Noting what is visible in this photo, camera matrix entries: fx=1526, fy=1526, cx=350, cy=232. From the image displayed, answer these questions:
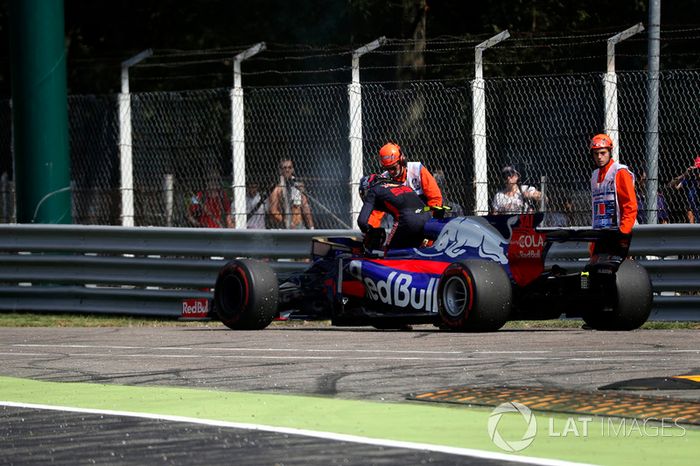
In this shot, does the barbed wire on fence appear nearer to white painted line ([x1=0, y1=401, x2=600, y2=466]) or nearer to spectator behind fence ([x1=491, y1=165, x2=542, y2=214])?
spectator behind fence ([x1=491, y1=165, x2=542, y2=214])

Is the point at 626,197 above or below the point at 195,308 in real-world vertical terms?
above

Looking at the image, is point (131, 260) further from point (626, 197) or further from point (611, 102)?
point (626, 197)

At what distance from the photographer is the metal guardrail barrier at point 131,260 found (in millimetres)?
14680

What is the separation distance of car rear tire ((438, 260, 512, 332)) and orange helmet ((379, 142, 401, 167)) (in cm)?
162

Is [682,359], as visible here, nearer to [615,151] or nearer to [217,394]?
[217,394]

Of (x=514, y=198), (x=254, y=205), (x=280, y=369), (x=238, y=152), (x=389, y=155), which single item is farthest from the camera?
(x=254, y=205)

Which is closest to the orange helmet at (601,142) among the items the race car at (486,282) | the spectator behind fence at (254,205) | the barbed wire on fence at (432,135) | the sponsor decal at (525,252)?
the race car at (486,282)

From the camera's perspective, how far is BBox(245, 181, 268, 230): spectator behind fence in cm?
1620

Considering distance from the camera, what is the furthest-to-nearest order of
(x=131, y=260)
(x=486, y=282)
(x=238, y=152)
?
1. (x=238, y=152)
2. (x=131, y=260)
3. (x=486, y=282)

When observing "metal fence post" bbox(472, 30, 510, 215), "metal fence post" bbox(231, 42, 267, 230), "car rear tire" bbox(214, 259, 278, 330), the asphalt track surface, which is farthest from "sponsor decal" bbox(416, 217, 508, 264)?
"metal fence post" bbox(231, 42, 267, 230)

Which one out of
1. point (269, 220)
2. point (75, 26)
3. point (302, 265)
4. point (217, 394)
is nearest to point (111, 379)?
point (217, 394)

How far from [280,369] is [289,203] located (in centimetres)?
676

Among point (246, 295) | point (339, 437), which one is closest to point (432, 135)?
point (246, 295)

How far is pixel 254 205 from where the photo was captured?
1656 centimetres
